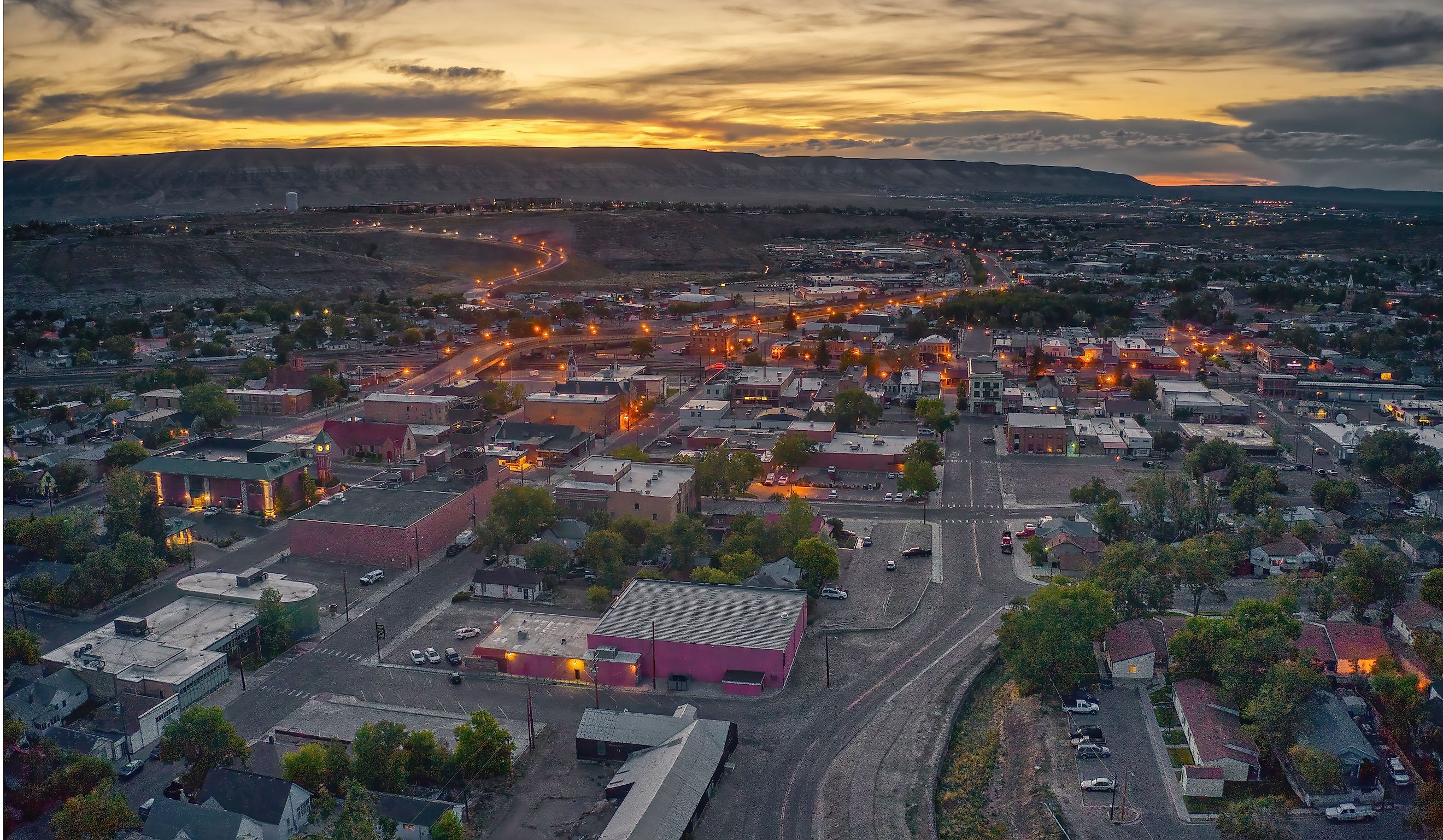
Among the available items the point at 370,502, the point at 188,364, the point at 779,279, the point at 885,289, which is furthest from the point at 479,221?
the point at 370,502

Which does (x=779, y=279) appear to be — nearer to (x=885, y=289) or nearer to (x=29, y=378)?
(x=885, y=289)

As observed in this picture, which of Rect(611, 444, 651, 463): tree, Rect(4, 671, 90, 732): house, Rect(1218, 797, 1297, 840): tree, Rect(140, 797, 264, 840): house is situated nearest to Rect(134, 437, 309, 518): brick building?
Rect(611, 444, 651, 463): tree

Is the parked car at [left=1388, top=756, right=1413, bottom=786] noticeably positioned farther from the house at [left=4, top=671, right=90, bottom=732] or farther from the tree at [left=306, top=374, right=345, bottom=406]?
the tree at [left=306, top=374, right=345, bottom=406]

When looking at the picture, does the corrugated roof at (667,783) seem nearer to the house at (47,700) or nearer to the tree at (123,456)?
the house at (47,700)

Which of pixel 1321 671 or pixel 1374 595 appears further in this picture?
pixel 1374 595

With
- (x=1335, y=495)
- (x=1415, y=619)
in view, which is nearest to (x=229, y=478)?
(x=1415, y=619)

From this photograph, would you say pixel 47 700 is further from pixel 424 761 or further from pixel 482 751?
pixel 482 751
